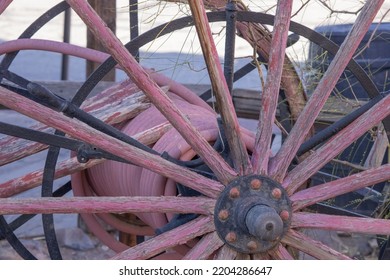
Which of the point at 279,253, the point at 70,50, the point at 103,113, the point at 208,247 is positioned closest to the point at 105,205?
the point at 208,247

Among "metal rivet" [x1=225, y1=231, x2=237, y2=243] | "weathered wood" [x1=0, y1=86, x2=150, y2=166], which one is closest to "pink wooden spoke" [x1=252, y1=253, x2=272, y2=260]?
"metal rivet" [x1=225, y1=231, x2=237, y2=243]

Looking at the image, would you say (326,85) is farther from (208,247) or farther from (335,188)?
(208,247)

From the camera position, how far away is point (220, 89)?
214 cm

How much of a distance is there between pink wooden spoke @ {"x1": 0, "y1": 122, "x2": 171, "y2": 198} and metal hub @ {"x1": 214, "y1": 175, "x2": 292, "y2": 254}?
0.63 m

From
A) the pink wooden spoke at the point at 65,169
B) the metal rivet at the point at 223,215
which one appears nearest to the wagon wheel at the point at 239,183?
the metal rivet at the point at 223,215

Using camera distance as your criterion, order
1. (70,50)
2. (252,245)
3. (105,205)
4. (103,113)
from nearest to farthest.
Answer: (105,205) → (252,245) → (103,113) → (70,50)

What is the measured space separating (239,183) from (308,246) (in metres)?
0.28

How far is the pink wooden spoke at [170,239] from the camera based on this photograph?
2.11 metres

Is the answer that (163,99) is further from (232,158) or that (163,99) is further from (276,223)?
(276,223)

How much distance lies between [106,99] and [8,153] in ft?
1.47

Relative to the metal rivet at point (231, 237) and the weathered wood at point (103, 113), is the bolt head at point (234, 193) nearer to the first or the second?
the metal rivet at point (231, 237)

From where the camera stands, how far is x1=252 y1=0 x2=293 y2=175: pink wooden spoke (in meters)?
2.19

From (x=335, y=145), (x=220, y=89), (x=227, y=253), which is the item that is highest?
(x=220, y=89)

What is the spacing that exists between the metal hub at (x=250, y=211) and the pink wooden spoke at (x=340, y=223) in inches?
1.8
